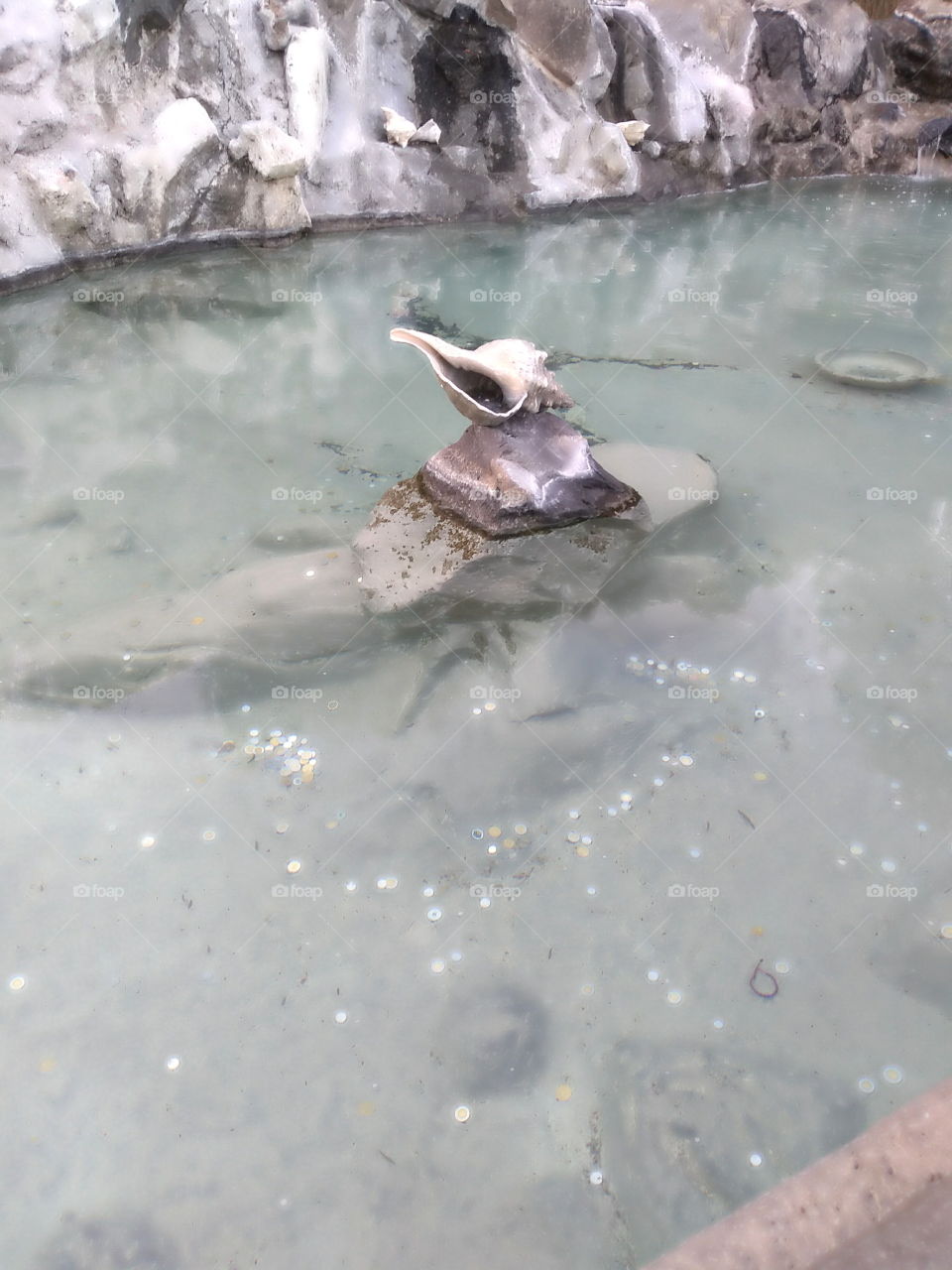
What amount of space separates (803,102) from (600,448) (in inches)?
402

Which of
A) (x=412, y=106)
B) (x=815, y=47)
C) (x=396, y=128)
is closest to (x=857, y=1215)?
(x=396, y=128)

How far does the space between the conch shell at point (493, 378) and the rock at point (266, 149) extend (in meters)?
6.07

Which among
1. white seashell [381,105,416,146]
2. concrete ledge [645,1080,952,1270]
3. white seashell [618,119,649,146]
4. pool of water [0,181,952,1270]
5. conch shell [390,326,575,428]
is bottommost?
pool of water [0,181,952,1270]

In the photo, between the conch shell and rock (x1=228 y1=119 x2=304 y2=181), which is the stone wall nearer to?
rock (x1=228 y1=119 x2=304 y2=181)

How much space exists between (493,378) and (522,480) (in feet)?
1.44

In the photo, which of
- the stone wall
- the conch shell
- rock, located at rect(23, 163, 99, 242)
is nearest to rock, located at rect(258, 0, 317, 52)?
the stone wall

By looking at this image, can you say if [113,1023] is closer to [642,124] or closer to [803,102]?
[642,124]

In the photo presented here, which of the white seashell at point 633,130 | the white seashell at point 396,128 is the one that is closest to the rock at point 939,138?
the white seashell at point 633,130

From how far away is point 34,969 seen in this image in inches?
112

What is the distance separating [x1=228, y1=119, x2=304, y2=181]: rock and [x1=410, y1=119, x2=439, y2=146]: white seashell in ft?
5.09

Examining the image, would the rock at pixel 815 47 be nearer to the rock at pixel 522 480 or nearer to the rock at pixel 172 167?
the rock at pixel 172 167

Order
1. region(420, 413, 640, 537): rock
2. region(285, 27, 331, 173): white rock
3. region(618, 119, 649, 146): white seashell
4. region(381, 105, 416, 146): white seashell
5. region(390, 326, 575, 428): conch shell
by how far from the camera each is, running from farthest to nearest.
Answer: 1. region(618, 119, 649, 146): white seashell
2. region(381, 105, 416, 146): white seashell
3. region(285, 27, 331, 173): white rock
4. region(420, 413, 640, 537): rock
5. region(390, 326, 575, 428): conch shell

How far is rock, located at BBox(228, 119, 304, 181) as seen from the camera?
9195mm

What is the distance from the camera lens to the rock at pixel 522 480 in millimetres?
4309
